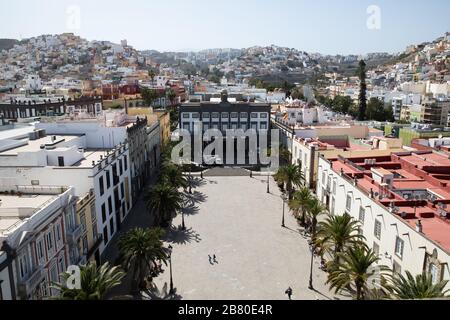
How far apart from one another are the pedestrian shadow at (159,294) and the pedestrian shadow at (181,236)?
300 inches

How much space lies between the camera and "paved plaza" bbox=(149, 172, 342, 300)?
86.4ft

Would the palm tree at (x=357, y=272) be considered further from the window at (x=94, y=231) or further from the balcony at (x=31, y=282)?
the window at (x=94, y=231)

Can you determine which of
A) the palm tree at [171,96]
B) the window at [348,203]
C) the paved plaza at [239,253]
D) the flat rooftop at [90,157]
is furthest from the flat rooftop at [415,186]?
the palm tree at [171,96]

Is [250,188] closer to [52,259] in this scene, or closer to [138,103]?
[52,259]

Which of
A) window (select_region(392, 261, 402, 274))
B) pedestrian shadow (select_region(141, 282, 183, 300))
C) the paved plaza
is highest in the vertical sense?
window (select_region(392, 261, 402, 274))

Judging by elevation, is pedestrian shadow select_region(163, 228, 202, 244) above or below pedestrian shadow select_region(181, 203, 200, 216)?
below

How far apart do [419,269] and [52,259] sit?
2136 cm

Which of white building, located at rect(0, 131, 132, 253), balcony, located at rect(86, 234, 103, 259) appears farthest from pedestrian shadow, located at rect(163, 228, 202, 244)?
balcony, located at rect(86, 234, 103, 259)

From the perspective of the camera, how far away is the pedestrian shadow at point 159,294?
83.3 feet

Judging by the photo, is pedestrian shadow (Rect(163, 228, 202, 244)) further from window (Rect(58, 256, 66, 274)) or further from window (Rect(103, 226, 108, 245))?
window (Rect(58, 256, 66, 274))

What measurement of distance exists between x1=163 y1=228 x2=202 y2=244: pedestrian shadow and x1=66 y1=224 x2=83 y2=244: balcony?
33.5 feet

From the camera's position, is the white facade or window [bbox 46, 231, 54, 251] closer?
the white facade

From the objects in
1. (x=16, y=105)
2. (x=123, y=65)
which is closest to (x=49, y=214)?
(x=16, y=105)

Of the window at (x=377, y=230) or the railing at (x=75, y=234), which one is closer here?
the railing at (x=75, y=234)
